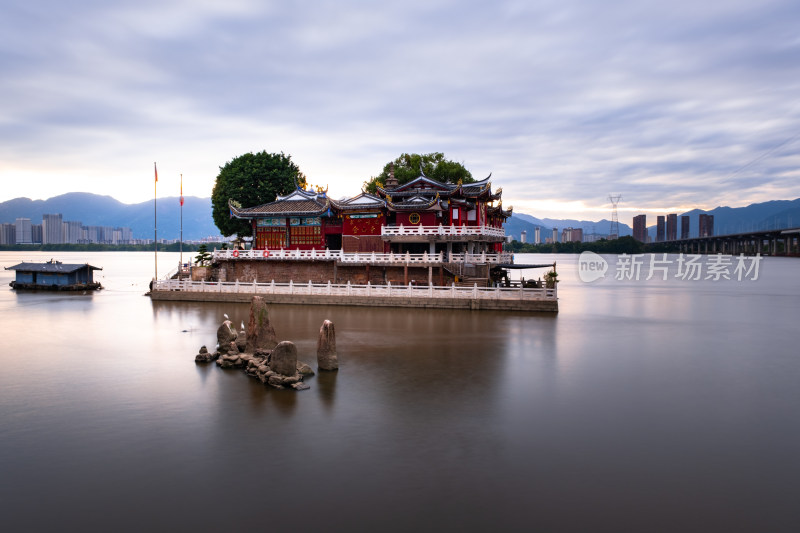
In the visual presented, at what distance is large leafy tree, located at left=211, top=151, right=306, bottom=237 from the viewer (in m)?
54.9

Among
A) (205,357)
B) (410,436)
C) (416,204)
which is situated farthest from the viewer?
(416,204)

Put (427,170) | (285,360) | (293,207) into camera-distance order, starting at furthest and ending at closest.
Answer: (427,170) < (293,207) < (285,360)

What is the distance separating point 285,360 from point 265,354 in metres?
2.83

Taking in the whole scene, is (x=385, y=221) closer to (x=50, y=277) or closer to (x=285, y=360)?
(x=285, y=360)

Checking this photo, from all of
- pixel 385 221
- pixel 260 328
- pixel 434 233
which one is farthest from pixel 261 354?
pixel 385 221

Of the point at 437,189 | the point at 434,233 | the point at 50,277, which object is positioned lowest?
the point at 50,277

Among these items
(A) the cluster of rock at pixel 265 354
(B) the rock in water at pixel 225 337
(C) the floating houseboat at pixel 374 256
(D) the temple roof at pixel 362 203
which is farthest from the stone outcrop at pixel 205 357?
(D) the temple roof at pixel 362 203

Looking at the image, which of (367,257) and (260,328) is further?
(367,257)

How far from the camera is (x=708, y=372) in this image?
23.2 meters

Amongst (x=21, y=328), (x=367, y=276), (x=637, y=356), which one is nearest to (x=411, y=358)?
(x=637, y=356)

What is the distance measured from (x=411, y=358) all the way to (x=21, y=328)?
25135mm

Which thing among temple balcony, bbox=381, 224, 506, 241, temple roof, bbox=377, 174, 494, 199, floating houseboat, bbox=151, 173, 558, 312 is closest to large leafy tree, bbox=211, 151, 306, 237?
floating houseboat, bbox=151, 173, 558, 312

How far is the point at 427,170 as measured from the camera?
64.9m

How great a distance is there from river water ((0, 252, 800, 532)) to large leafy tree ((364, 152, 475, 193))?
36.2 m
